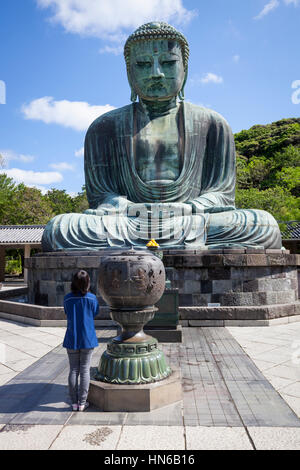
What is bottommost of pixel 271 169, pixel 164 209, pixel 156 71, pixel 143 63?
pixel 164 209

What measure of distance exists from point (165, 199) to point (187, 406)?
6159 mm

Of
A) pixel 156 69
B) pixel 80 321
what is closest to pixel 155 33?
pixel 156 69

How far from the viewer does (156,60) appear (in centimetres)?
890

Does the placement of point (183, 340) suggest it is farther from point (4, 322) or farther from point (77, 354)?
point (4, 322)

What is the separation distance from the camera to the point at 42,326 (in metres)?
6.52

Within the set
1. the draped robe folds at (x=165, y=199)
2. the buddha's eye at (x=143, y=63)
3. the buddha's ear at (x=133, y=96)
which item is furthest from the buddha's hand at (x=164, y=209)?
the buddha's eye at (x=143, y=63)

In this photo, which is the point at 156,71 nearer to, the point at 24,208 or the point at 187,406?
the point at 187,406

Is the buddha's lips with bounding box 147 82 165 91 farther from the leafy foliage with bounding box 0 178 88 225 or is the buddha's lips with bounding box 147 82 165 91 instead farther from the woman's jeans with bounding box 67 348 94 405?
the leafy foliage with bounding box 0 178 88 225

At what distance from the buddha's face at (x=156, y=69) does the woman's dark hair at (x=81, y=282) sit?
23.2ft

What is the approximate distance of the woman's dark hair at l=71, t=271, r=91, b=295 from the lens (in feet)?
10.0

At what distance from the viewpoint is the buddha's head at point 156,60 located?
29.0ft

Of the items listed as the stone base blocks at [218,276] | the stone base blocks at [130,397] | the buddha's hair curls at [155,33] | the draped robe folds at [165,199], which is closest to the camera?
the stone base blocks at [130,397]

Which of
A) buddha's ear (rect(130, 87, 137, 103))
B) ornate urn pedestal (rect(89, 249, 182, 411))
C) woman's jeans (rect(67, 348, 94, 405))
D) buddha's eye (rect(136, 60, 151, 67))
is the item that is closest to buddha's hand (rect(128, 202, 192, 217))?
buddha's ear (rect(130, 87, 137, 103))

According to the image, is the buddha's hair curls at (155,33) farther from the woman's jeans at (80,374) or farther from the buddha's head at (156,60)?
the woman's jeans at (80,374)
